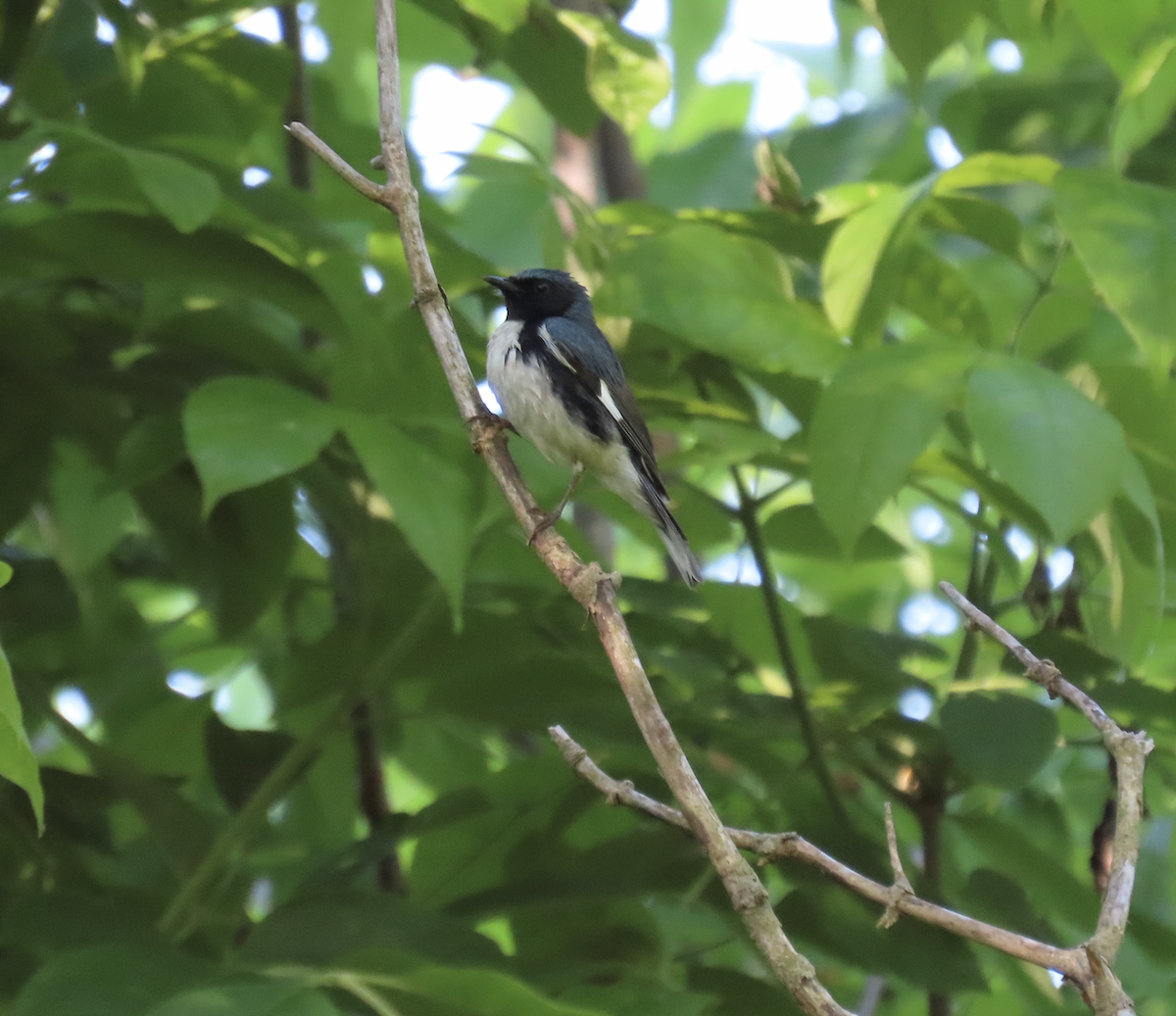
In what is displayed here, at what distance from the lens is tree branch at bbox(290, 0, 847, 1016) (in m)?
1.75

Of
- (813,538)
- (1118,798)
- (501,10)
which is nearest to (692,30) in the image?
(501,10)

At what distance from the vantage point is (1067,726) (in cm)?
367

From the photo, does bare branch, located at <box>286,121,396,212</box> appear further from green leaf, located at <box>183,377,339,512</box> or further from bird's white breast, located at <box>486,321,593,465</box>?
bird's white breast, located at <box>486,321,593,465</box>

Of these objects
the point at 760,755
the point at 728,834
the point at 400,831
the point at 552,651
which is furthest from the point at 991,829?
the point at 728,834

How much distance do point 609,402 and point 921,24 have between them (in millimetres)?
1503

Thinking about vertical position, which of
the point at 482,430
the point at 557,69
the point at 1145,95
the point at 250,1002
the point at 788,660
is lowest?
the point at 788,660

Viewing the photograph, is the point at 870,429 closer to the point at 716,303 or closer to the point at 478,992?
the point at 716,303

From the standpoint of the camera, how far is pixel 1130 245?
2.68m

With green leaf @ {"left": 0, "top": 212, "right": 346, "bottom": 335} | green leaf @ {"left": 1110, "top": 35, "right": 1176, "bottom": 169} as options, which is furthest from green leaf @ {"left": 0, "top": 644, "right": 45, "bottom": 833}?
green leaf @ {"left": 1110, "top": 35, "right": 1176, "bottom": 169}

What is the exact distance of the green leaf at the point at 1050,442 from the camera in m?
2.26

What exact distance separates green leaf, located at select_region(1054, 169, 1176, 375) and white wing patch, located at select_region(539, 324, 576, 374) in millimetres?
1904

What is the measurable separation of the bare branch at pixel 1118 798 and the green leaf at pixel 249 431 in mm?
1206

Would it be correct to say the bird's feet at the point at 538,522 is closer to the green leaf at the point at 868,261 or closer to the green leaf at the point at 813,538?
→ the green leaf at the point at 868,261

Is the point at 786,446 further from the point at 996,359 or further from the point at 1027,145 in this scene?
the point at 1027,145
